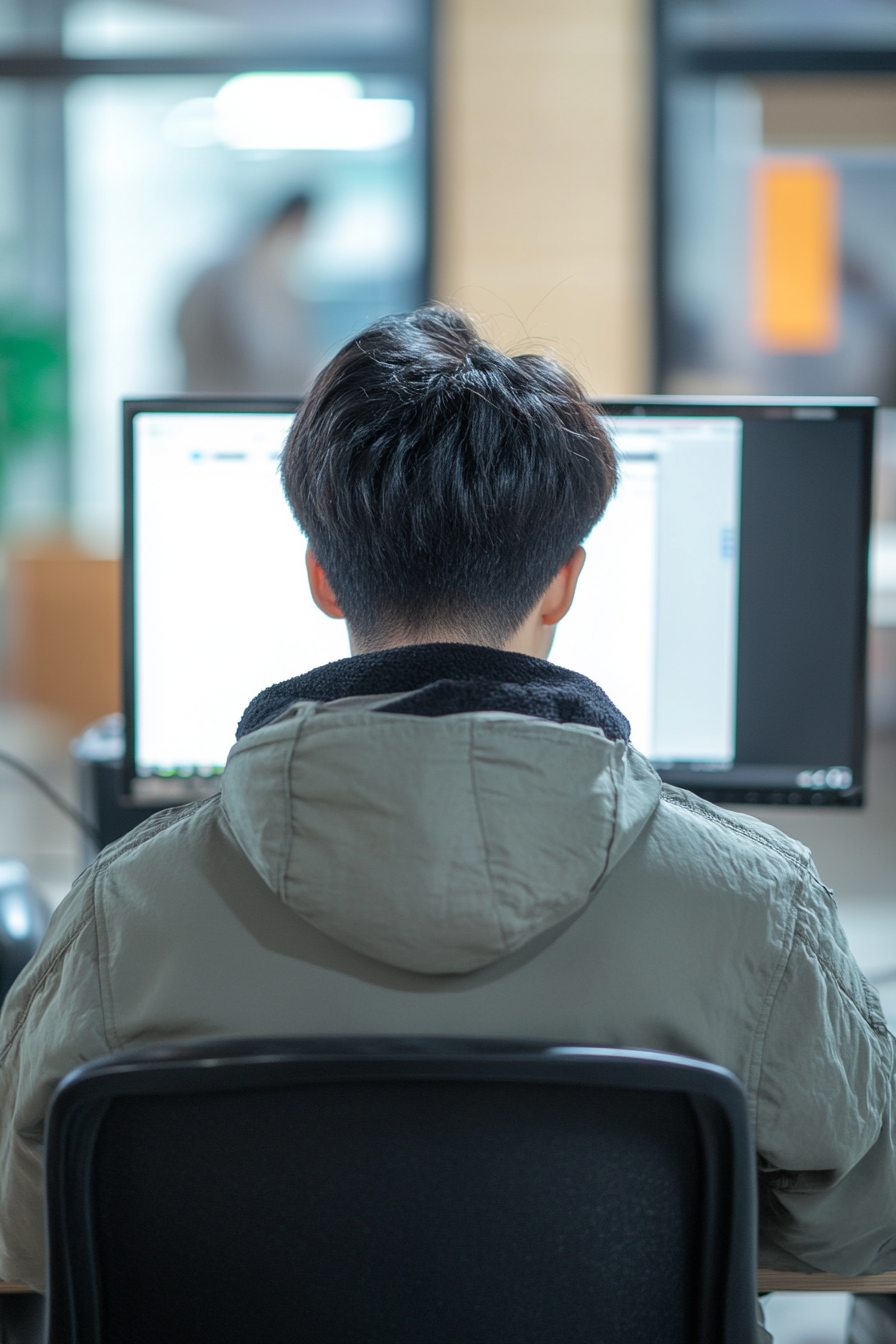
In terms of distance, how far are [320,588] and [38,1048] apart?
32 centimetres

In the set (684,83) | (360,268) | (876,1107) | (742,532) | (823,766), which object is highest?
(684,83)

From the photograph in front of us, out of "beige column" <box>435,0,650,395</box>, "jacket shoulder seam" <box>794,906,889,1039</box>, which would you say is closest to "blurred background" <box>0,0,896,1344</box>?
"beige column" <box>435,0,650,395</box>

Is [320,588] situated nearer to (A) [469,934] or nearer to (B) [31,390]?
(A) [469,934]

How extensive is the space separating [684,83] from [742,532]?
9.64 ft

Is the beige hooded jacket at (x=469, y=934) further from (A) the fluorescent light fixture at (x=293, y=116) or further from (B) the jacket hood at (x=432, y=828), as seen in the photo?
(A) the fluorescent light fixture at (x=293, y=116)

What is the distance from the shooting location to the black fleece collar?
65cm

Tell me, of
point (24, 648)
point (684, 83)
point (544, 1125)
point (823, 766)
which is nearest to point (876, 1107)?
point (544, 1125)

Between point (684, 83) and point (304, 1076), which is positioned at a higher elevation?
point (684, 83)

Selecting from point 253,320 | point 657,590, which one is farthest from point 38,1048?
point 253,320

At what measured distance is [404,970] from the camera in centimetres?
62

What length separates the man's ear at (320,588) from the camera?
80cm

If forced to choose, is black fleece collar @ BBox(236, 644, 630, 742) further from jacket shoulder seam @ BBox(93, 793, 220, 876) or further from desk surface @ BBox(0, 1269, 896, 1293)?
desk surface @ BBox(0, 1269, 896, 1293)

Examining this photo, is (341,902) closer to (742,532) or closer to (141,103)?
(742,532)

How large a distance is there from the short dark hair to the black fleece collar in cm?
5
